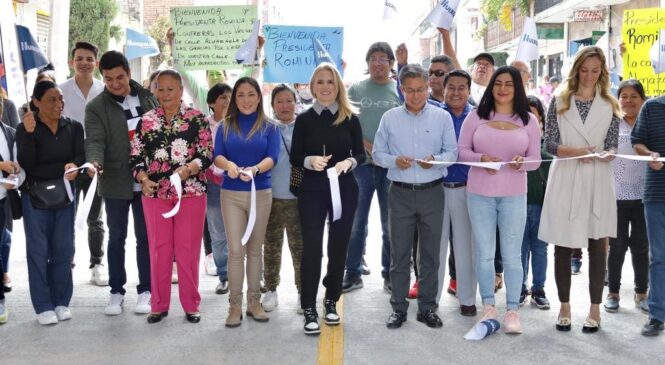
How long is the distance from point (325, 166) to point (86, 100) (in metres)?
2.85

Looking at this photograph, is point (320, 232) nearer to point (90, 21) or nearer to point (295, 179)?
point (295, 179)

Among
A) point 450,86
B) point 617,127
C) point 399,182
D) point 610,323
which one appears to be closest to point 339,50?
point 450,86

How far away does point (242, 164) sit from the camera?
5840mm

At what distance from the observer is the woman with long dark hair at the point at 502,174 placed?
18.4 ft

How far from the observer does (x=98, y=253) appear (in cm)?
745

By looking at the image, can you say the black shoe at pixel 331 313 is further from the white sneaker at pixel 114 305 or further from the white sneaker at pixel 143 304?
the white sneaker at pixel 114 305

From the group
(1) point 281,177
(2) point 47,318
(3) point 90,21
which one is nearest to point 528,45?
(1) point 281,177

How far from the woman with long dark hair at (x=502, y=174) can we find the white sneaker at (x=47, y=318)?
10.9 ft

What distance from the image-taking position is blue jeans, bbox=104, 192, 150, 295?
6.23m

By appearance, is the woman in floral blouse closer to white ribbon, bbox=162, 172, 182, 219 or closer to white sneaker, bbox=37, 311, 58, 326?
white ribbon, bbox=162, 172, 182, 219

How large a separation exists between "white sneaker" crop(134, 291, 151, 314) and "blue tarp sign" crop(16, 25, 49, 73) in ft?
8.37

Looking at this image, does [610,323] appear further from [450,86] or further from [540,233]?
[450,86]

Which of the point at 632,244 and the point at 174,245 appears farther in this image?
the point at 632,244

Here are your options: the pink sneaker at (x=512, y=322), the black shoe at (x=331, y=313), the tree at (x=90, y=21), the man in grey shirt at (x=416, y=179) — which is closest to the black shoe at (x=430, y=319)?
the man in grey shirt at (x=416, y=179)
